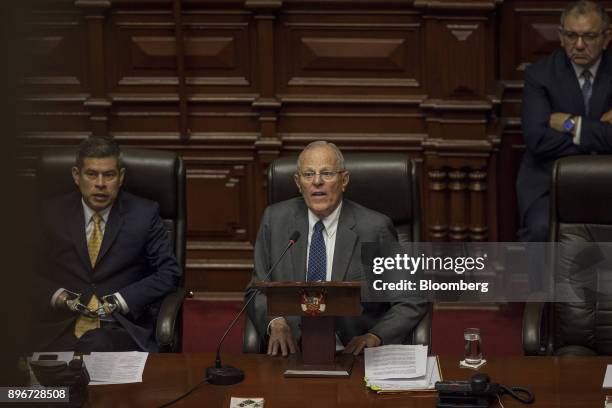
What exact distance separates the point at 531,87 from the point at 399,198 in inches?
64.6

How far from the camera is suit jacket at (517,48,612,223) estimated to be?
13.7 ft

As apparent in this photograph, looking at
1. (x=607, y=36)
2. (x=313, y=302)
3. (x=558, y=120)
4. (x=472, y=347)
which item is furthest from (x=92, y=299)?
(x=607, y=36)

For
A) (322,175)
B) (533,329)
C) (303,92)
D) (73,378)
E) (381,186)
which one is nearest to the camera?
(73,378)

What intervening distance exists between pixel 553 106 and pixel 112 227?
2.33 meters

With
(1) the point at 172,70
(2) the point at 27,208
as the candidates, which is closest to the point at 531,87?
(1) the point at 172,70

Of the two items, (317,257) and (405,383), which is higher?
(317,257)

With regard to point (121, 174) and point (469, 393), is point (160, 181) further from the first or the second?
point (469, 393)

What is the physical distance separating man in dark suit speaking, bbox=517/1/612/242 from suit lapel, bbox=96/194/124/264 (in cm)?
213

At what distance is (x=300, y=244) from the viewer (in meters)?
2.93

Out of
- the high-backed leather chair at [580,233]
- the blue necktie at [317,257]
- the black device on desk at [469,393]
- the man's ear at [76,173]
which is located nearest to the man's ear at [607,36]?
the high-backed leather chair at [580,233]

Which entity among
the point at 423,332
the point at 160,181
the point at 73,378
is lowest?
the point at 423,332

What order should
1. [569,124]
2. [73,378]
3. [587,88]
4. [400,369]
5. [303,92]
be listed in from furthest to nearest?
1. [303,92]
2. [587,88]
3. [569,124]
4. [400,369]
5. [73,378]

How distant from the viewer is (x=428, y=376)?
2.18 metres

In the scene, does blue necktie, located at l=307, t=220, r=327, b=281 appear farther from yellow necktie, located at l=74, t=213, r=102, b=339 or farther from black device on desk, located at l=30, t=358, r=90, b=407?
black device on desk, located at l=30, t=358, r=90, b=407
